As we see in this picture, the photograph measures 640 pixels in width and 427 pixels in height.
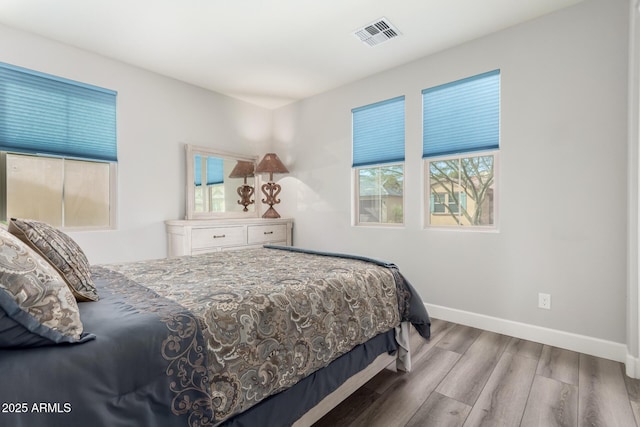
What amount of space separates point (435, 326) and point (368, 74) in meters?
2.71

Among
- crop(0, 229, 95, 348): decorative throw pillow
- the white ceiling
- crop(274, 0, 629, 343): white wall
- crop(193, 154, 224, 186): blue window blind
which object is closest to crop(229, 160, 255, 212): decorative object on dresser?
crop(193, 154, 224, 186): blue window blind

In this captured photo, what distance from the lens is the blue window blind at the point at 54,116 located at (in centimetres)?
258

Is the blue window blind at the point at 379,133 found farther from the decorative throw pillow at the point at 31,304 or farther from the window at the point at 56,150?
the decorative throw pillow at the point at 31,304

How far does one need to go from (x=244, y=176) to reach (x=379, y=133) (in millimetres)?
1898

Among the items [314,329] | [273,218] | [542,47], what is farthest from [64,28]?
[542,47]

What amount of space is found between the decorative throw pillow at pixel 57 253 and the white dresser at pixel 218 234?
6.61 ft

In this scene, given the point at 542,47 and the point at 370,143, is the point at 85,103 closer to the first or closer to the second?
the point at 370,143

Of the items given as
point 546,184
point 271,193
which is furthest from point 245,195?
point 546,184

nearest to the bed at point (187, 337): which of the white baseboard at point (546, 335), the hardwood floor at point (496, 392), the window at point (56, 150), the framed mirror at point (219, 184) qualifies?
the hardwood floor at point (496, 392)

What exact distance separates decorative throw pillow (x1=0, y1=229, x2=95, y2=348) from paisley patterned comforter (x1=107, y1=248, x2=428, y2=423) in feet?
1.16

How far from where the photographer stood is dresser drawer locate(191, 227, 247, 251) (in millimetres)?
3312

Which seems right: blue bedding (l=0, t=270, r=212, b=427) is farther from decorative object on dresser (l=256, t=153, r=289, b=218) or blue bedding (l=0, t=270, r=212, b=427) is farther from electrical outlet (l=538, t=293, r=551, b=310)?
decorative object on dresser (l=256, t=153, r=289, b=218)

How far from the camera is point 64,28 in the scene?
2.60 metres

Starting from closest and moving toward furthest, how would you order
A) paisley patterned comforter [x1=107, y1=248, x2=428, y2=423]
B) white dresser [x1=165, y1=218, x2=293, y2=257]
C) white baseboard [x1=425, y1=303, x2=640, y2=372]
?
paisley patterned comforter [x1=107, y1=248, x2=428, y2=423] < white baseboard [x1=425, y1=303, x2=640, y2=372] < white dresser [x1=165, y1=218, x2=293, y2=257]
